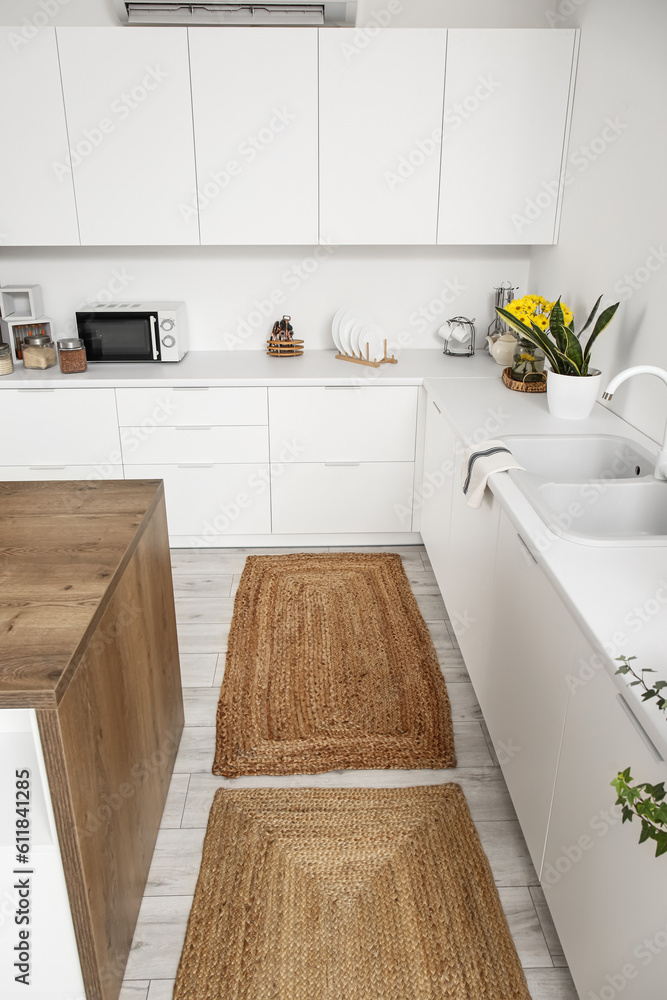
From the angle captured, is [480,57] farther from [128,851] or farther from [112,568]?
[128,851]

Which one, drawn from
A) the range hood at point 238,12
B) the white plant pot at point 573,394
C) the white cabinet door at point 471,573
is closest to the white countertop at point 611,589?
the white cabinet door at point 471,573

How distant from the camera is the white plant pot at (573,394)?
2.61 metres

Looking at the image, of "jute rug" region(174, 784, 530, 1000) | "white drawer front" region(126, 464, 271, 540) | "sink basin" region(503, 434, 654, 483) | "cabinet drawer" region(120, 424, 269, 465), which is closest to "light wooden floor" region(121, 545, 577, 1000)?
"jute rug" region(174, 784, 530, 1000)

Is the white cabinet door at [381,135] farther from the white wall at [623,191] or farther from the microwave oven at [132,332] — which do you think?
the microwave oven at [132,332]

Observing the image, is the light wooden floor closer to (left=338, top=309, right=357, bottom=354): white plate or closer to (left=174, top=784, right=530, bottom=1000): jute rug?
(left=174, top=784, right=530, bottom=1000): jute rug

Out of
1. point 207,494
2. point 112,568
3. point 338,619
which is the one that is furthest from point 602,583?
point 207,494

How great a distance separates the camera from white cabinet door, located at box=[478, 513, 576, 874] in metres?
1.60

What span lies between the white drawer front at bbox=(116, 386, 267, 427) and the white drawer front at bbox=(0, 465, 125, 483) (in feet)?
0.81

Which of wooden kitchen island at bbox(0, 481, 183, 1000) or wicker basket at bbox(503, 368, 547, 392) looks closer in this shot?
wooden kitchen island at bbox(0, 481, 183, 1000)

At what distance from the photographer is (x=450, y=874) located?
1.92m

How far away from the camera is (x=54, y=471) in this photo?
345cm

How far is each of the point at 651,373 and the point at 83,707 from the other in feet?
5.45

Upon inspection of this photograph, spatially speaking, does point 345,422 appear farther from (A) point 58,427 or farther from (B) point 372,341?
(A) point 58,427

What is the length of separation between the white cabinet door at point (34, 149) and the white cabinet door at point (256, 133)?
57cm
